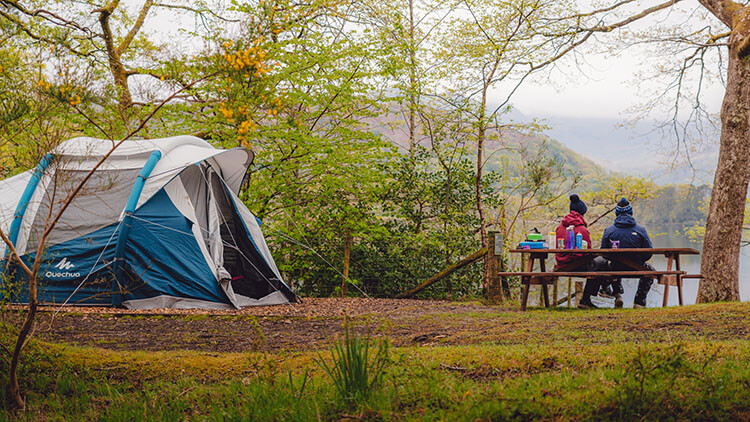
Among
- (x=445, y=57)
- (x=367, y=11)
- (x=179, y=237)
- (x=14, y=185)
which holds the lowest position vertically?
(x=179, y=237)

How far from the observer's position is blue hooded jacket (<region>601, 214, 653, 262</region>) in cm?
757

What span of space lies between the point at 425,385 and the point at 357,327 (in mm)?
3188

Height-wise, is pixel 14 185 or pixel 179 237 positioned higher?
pixel 14 185

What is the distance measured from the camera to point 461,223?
528 inches

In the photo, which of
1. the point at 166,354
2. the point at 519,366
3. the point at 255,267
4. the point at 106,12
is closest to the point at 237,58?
the point at 166,354

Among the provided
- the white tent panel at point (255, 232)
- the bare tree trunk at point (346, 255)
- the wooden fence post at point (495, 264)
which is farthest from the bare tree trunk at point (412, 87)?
the white tent panel at point (255, 232)

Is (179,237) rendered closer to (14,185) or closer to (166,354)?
(14,185)

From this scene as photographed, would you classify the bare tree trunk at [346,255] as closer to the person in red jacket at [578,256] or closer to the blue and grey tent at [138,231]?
the blue and grey tent at [138,231]

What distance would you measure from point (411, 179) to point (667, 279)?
6.90 metres

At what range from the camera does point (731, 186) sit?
894 centimetres

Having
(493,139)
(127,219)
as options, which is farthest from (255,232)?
(493,139)

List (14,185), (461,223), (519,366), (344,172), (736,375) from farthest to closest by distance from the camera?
(461,223)
(344,172)
(14,185)
(519,366)
(736,375)

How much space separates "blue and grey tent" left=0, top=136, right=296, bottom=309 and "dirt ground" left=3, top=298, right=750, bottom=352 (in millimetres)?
569

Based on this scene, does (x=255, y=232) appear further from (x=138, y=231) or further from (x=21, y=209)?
(x=21, y=209)
